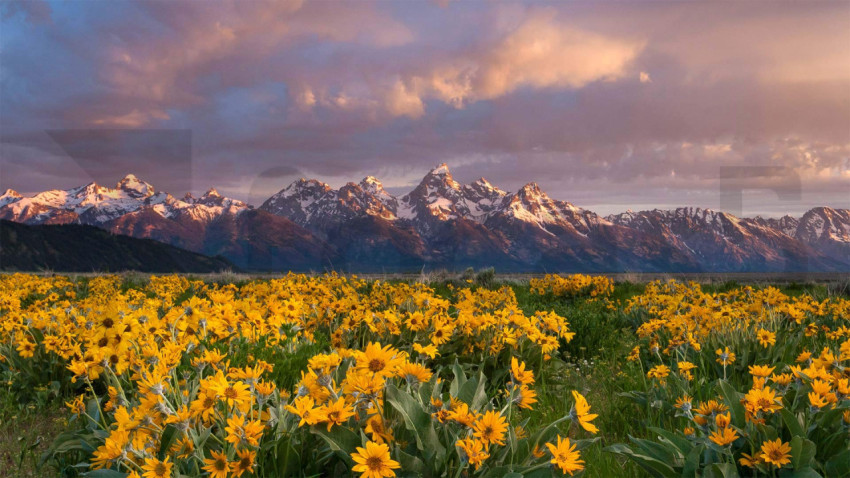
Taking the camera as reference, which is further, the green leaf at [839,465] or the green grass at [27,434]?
the green grass at [27,434]

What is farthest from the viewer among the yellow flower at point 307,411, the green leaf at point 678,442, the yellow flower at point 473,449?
the green leaf at point 678,442

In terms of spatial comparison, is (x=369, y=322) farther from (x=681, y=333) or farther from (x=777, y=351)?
(x=777, y=351)

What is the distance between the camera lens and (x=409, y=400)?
8.77ft

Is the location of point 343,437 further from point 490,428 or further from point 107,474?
point 107,474

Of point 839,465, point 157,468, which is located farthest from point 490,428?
point 839,465

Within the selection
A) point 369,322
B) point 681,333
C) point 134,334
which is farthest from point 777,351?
point 134,334

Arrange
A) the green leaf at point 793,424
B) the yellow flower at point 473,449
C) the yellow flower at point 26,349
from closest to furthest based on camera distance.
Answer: the yellow flower at point 473,449, the green leaf at point 793,424, the yellow flower at point 26,349

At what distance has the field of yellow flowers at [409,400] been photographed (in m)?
2.43

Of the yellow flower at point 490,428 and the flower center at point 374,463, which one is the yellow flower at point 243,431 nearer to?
the flower center at point 374,463

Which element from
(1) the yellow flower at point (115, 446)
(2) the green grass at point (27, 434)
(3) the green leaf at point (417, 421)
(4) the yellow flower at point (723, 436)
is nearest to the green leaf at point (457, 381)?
(3) the green leaf at point (417, 421)

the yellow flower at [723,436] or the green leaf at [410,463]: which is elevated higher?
the yellow flower at [723,436]

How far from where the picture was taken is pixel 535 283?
1517 centimetres

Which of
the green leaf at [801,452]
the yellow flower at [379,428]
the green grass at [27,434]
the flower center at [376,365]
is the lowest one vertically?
the green grass at [27,434]

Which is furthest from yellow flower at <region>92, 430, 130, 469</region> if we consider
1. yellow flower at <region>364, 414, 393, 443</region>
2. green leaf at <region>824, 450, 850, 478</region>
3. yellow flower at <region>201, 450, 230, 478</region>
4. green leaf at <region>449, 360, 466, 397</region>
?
green leaf at <region>824, 450, 850, 478</region>
